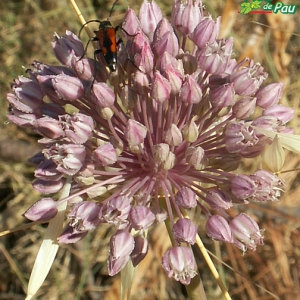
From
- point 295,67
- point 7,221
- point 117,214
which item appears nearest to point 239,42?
point 295,67

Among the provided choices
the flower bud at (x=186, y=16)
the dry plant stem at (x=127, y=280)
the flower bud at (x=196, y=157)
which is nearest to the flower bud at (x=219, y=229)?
the flower bud at (x=196, y=157)

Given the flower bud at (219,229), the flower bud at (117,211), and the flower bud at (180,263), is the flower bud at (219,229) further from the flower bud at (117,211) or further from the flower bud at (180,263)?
the flower bud at (117,211)

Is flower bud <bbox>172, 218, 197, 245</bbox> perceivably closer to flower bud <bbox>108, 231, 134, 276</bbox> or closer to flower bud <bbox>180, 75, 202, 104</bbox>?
flower bud <bbox>108, 231, 134, 276</bbox>

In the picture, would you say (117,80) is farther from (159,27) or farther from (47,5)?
(47,5)

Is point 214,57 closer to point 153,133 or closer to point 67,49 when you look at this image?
point 153,133

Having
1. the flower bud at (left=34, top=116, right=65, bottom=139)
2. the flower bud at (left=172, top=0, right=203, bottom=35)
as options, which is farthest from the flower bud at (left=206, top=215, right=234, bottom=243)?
the flower bud at (left=172, top=0, right=203, bottom=35)

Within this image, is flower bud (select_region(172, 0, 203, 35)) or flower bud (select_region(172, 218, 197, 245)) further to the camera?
flower bud (select_region(172, 0, 203, 35))
